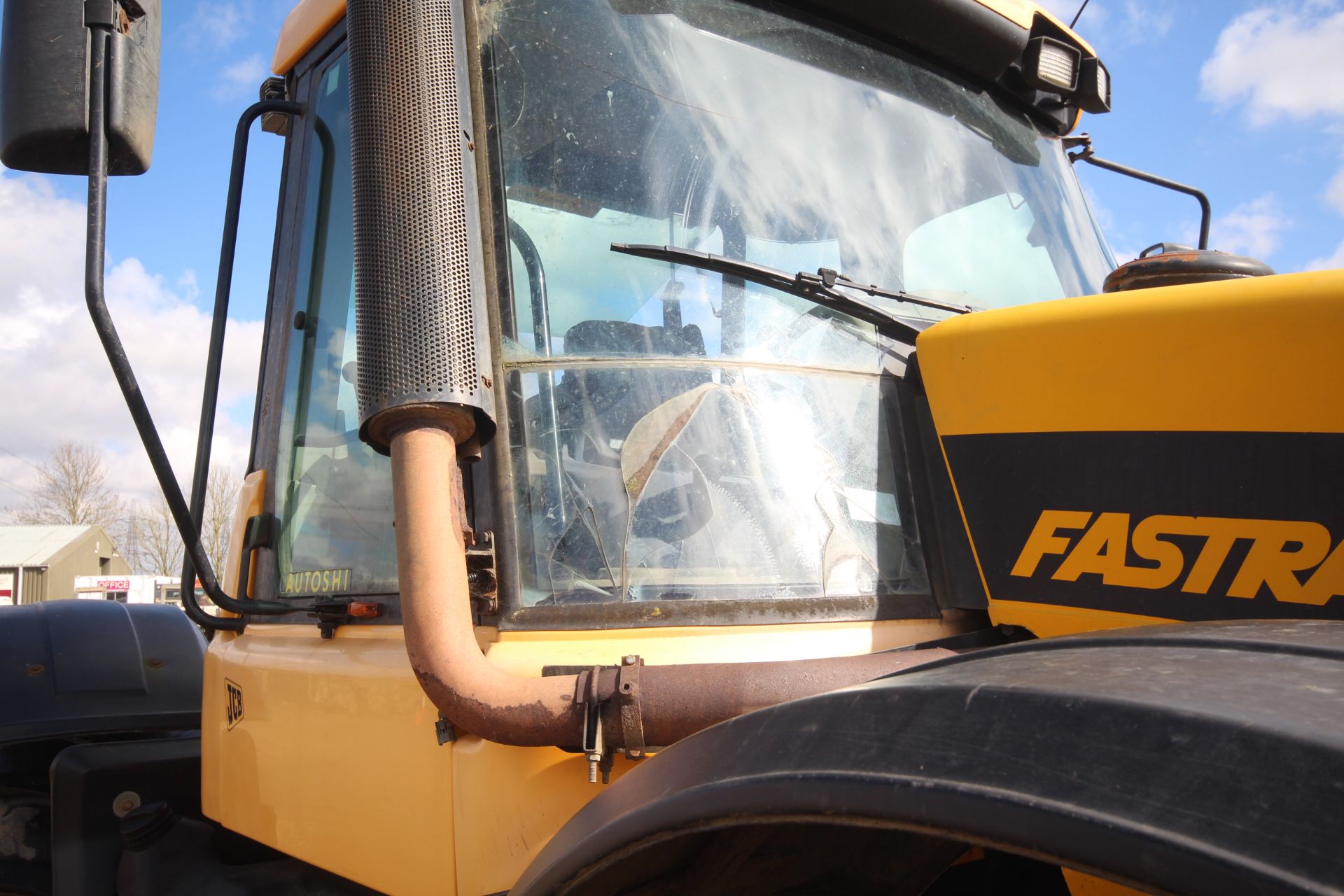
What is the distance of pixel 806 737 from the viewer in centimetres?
93

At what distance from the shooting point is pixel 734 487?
1.53 meters

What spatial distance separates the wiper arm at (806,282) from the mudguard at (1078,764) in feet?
2.58

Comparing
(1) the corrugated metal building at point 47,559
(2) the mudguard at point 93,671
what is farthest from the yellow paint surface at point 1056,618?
Answer: (1) the corrugated metal building at point 47,559

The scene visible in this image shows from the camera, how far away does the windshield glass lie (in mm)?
1514

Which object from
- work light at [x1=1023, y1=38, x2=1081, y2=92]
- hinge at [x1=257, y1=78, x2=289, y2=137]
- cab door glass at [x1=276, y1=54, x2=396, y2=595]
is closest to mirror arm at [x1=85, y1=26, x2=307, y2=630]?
cab door glass at [x1=276, y1=54, x2=396, y2=595]

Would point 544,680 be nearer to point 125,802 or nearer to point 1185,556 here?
point 1185,556

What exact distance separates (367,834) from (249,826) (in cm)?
54

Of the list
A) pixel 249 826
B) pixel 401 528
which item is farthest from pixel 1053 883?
pixel 249 826

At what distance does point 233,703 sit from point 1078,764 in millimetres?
1874

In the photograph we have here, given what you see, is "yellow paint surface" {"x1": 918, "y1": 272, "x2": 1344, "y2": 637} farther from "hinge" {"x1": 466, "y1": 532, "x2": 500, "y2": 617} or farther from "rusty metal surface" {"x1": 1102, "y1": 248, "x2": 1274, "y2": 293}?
"hinge" {"x1": 466, "y1": 532, "x2": 500, "y2": 617}

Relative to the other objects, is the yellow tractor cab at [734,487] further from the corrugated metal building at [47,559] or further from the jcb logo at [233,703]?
the corrugated metal building at [47,559]

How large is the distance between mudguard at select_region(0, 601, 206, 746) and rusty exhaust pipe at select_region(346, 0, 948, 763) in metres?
2.07

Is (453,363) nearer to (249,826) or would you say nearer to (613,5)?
(613,5)

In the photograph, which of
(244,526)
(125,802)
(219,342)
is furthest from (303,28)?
(125,802)
